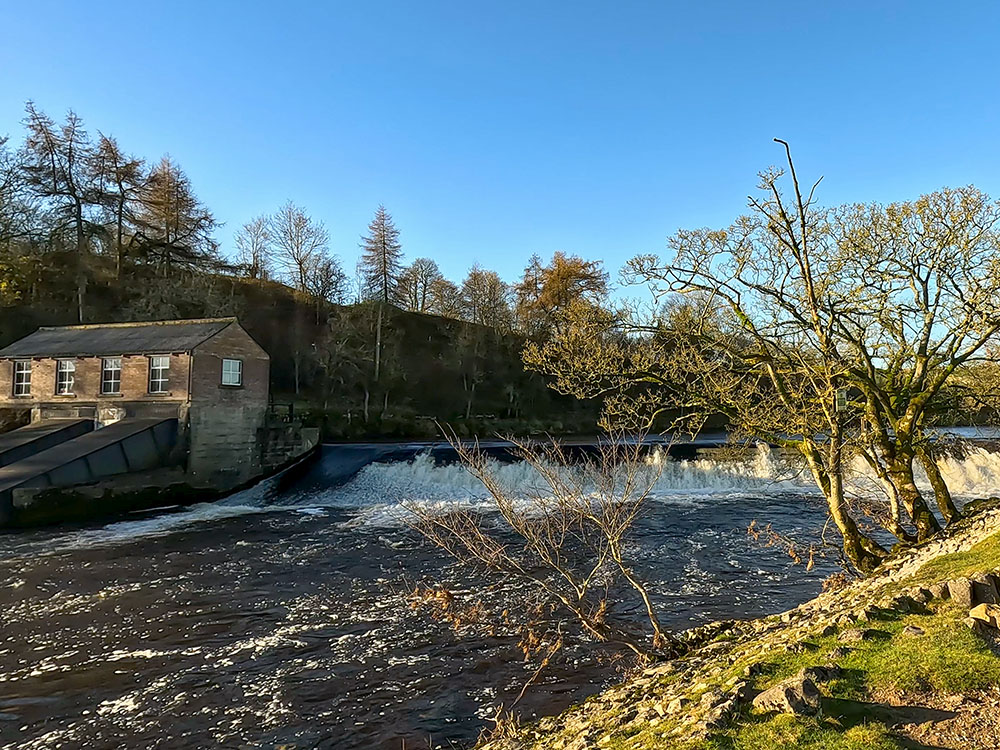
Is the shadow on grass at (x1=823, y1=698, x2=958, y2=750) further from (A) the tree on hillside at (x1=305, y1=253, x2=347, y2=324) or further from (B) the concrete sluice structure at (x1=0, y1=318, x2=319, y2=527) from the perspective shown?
(A) the tree on hillside at (x1=305, y1=253, x2=347, y2=324)

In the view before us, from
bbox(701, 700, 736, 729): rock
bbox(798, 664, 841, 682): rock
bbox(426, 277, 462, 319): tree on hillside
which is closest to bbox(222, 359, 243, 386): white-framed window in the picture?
bbox(701, 700, 736, 729): rock

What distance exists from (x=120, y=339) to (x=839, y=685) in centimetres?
2590

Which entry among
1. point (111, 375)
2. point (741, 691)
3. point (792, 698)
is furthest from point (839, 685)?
point (111, 375)

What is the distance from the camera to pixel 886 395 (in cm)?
880

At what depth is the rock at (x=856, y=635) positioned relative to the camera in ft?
16.2

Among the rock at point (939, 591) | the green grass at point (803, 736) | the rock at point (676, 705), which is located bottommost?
the rock at point (676, 705)

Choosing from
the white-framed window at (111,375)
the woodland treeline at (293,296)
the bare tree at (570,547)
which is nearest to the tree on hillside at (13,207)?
the woodland treeline at (293,296)

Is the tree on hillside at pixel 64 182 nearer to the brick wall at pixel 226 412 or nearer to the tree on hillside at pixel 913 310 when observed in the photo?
the brick wall at pixel 226 412

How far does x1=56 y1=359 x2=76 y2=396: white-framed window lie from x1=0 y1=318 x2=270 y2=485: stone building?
0.12 ft

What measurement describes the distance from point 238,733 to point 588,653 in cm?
428

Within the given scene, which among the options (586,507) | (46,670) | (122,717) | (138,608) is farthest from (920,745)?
(138,608)

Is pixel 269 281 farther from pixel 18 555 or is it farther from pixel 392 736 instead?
pixel 392 736

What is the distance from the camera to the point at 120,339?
23.6m

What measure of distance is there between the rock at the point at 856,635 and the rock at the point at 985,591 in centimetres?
115
